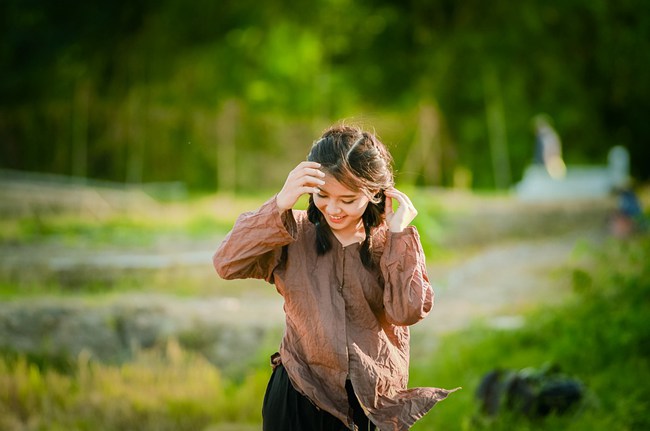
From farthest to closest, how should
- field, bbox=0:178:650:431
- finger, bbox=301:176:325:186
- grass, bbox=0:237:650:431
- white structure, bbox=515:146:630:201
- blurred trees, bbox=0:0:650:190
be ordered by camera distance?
blurred trees, bbox=0:0:650:190 < white structure, bbox=515:146:630:201 < field, bbox=0:178:650:431 < grass, bbox=0:237:650:431 < finger, bbox=301:176:325:186

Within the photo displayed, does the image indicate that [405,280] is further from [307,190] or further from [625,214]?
[625,214]

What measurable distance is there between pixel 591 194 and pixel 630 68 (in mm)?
3630

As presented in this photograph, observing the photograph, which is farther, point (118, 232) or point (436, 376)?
point (118, 232)

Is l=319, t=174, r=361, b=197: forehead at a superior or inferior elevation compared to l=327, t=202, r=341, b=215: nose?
superior

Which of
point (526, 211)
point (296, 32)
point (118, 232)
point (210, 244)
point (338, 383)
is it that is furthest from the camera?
point (296, 32)

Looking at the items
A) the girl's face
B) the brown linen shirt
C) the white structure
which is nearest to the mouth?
the girl's face

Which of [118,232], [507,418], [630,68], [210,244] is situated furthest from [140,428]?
[630,68]

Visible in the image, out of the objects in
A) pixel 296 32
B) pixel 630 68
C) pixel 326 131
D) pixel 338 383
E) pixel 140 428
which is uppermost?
pixel 296 32

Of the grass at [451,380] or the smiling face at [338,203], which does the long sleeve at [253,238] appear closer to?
the smiling face at [338,203]

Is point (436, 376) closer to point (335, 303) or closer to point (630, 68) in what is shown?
point (335, 303)

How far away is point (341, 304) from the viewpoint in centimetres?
249

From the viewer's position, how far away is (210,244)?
37.7 ft

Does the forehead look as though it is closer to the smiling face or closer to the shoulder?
the smiling face

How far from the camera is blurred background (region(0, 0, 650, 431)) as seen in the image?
5230mm
